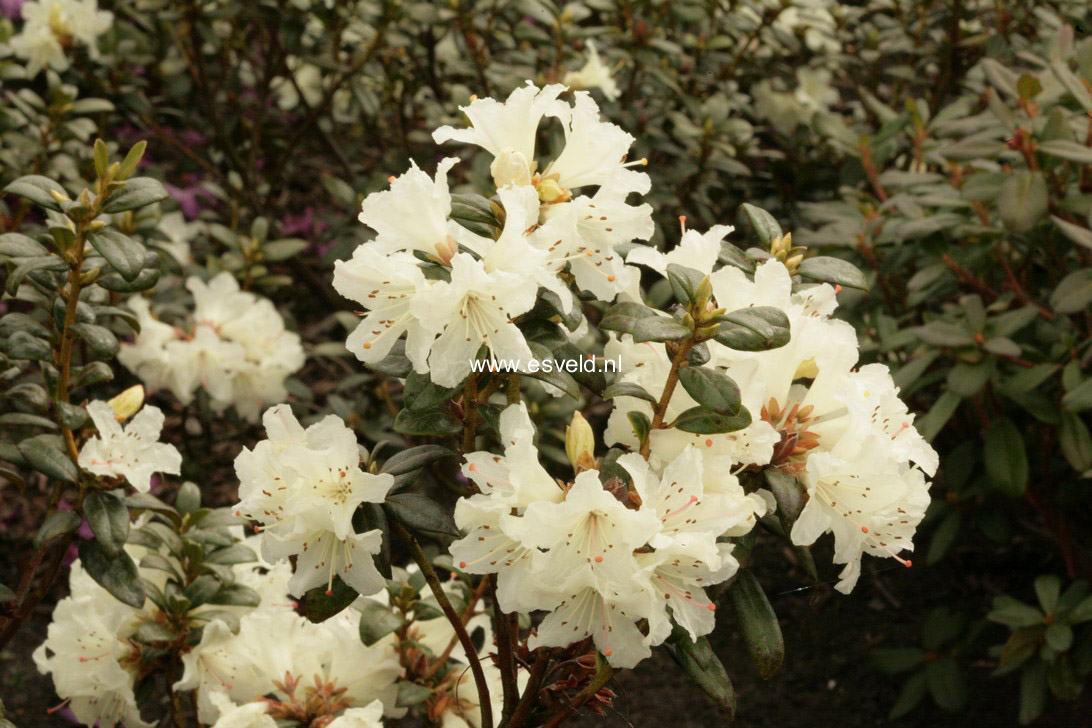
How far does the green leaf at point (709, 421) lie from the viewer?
115cm

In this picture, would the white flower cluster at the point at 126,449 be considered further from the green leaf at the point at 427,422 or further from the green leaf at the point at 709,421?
the green leaf at the point at 709,421

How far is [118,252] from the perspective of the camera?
1.57 metres

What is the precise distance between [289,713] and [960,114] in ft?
7.49

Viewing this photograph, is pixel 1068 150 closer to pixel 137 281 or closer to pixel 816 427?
pixel 816 427

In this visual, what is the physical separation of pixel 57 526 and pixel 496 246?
878mm

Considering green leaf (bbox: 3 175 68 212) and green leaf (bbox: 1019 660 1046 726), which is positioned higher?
green leaf (bbox: 3 175 68 212)

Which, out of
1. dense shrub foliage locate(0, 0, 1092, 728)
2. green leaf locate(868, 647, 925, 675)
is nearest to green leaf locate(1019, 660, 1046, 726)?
dense shrub foliage locate(0, 0, 1092, 728)

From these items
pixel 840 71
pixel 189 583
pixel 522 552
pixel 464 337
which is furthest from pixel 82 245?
pixel 840 71

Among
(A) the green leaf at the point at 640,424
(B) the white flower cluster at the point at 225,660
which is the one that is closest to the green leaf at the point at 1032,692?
(B) the white flower cluster at the point at 225,660

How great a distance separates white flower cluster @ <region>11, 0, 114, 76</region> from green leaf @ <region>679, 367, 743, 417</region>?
2239mm

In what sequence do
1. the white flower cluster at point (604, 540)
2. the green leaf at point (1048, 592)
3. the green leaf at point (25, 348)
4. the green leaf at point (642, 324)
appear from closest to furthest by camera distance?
the white flower cluster at point (604, 540), the green leaf at point (642, 324), the green leaf at point (25, 348), the green leaf at point (1048, 592)

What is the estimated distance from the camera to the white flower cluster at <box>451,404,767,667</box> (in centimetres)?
109

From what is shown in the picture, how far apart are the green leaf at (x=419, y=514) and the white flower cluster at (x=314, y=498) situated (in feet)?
0.19

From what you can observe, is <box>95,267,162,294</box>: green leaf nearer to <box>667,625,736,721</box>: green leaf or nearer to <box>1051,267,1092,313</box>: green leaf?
<box>667,625,736,721</box>: green leaf
